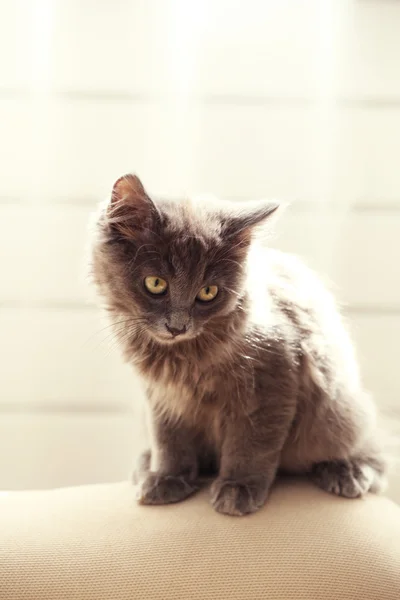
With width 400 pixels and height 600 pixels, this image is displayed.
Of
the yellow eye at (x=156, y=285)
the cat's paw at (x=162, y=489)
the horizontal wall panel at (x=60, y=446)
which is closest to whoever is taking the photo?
the yellow eye at (x=156, y=285)

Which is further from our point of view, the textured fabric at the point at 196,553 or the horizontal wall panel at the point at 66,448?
the horizontal wall panel at the point at 66,448

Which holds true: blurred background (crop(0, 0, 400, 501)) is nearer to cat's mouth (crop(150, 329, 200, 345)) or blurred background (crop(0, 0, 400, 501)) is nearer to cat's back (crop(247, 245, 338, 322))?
cat's back (crop(247, 245, 338, 322))

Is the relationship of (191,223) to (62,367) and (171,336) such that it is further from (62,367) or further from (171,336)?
(62,367)

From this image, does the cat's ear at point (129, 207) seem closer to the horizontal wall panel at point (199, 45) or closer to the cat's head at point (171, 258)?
the cat's head at point (171, 258)

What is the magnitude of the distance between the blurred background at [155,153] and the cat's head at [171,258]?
1.45 feet

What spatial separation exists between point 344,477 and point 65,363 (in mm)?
735

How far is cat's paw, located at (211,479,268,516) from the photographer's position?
1.10m

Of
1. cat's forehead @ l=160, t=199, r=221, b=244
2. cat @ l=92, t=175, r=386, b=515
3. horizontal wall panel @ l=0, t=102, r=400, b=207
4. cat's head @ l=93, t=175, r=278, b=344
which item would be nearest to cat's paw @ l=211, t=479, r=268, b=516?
cat @ l=92, t=175, r=386, b=515

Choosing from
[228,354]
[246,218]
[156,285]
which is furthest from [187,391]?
[246,218]

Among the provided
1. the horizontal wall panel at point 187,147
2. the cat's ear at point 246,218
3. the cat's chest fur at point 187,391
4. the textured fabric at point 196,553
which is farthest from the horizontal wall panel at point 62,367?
the cat's ear at point 246,218

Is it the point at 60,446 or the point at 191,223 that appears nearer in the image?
the point at 191,223

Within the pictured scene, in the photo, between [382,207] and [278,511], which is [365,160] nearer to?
[382,207]

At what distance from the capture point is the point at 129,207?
1.07 m

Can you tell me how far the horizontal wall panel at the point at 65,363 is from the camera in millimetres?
1620
